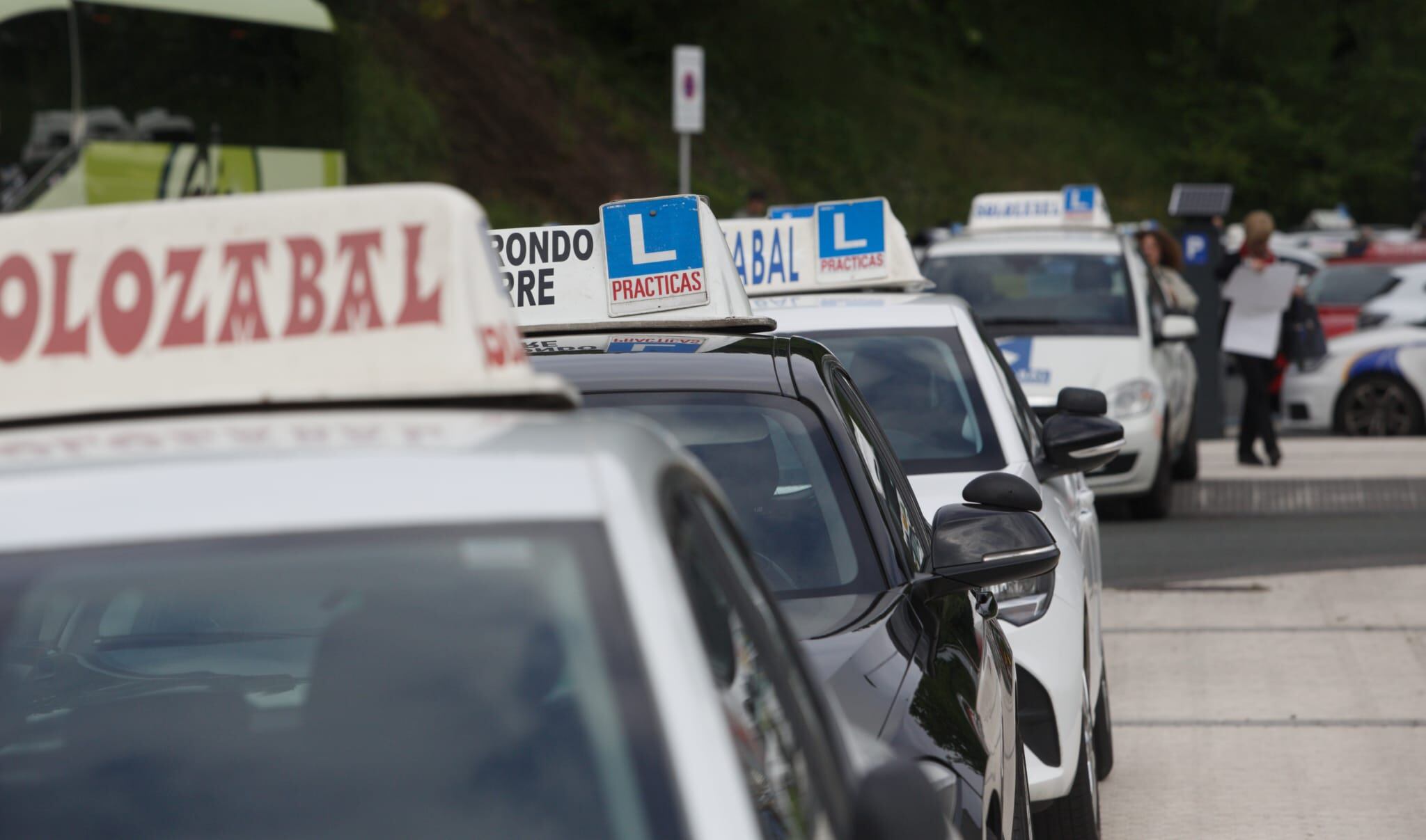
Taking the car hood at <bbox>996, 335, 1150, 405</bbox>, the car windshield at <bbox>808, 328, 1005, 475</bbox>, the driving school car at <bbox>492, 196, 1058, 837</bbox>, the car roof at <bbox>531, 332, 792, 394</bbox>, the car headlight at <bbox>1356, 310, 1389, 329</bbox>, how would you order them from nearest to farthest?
the driving school car at <bbox>492, 196, 1058, 837</bbox>
the car roof at <bbox>531, 332, 792, 394</bbox>
the car windshield at <bbox>808, 328, 1005, 475</bbox>
the car hood at <bbox>996, 335, 1150, 405</bbox>
the car headlight at <bbox>1356, 310, 1389, 329</bbox>

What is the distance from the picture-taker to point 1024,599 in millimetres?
5750

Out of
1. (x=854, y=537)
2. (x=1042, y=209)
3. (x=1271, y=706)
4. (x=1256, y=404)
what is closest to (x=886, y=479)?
(x=854, y=537)

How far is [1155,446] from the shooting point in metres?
12.5

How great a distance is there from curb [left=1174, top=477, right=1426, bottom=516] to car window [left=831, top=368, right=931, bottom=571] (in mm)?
8757

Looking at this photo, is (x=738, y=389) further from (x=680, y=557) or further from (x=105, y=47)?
(x=105, y=47)

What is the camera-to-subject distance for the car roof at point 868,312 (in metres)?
7.38

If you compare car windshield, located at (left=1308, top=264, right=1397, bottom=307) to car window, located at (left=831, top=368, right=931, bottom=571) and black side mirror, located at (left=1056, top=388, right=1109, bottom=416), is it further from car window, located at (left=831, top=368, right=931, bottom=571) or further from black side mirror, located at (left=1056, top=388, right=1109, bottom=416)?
car window, located at (left=831, top=368, right=931, bottom=571)

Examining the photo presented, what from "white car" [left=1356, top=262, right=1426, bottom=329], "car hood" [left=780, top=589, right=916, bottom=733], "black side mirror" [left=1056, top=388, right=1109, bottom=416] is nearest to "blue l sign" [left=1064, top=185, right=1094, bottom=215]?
"white car" [left=1356, top=262, right=1426, bottom=329]

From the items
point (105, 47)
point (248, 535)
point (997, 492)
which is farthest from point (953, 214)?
point (248, 535)

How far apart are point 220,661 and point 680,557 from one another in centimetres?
185

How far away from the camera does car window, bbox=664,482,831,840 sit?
232 centimetres

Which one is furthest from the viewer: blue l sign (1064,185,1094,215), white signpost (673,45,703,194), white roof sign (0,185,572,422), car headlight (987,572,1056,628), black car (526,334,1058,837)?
white signpost (673,45,703,194)

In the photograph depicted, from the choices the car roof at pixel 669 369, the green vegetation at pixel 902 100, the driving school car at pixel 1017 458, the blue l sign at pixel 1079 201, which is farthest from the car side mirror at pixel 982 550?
the green vegetation at pixel 902 100

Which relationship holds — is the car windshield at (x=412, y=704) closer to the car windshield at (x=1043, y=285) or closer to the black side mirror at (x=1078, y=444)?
the black side mirror at (x=1078, y=444)
